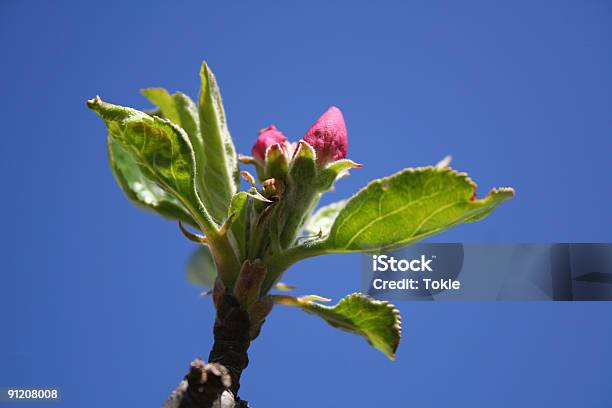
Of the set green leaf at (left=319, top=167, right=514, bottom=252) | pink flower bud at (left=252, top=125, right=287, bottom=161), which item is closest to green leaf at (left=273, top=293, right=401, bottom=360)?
green leaf at (left=319, top=167, right=514, bottom=252)

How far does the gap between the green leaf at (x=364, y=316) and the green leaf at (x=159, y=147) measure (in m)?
0.39

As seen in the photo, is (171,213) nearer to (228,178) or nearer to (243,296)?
(228,178)

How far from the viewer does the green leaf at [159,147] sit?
5.28ft

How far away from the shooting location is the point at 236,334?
1.62 metres

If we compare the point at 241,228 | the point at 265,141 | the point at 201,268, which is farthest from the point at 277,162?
the point at 201,268

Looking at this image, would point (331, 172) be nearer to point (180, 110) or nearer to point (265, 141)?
point (265, 141)

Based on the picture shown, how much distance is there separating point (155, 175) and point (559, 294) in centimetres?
189

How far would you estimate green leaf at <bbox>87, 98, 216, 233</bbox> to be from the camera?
1.61m

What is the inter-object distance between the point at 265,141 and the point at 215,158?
0.21 meters

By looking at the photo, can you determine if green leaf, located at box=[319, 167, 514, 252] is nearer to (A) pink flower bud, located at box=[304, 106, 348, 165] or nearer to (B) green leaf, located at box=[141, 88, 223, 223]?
(A) pink flower bud, located at box=[304, 106, 348, 165]

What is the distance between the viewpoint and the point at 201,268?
2.41 metres

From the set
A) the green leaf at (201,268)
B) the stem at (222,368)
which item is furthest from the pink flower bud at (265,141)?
the green leaf at (201,268)

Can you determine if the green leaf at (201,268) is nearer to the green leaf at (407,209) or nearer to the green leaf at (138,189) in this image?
the green leaf at (138,189)

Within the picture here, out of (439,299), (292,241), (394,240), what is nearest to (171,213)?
(292,241)
